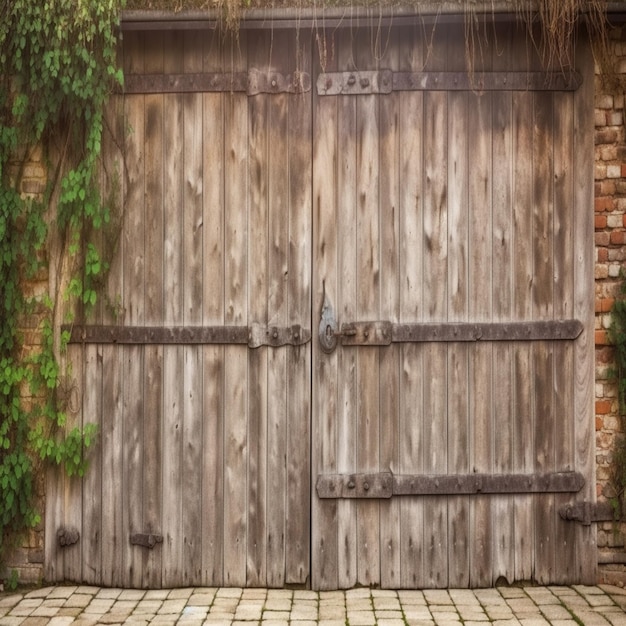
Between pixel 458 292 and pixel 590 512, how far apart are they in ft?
4.47

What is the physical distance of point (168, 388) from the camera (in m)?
4.79

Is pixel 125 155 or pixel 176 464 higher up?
pixel 125 155

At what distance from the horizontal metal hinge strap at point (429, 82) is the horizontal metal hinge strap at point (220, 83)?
0.15 metres

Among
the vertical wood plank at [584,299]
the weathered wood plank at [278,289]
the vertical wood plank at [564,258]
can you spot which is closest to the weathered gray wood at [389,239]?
the weathered wood plank at [278,289]

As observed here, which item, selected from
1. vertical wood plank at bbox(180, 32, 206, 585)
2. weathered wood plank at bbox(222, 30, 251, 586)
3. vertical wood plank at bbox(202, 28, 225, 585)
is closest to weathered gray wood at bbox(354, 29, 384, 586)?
weathered wood plank at bbox(222, 30, 251, 586)

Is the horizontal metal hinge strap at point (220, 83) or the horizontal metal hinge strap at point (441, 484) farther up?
A: the horizontal metal hinge strap at point (220, 83)

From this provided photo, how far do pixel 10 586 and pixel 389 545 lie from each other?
2.03 meters

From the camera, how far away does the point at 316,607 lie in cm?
441

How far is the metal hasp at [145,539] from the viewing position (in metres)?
4.73

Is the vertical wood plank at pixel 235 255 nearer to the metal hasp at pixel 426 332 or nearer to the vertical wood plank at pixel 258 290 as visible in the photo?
the vertical wood plank at pixel 258 290

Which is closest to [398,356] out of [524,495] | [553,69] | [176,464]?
[524,495]

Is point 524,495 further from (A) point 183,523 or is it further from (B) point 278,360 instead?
(A) point 183,523

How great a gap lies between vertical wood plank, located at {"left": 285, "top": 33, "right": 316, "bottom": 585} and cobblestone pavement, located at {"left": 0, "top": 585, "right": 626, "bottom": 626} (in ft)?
1.56

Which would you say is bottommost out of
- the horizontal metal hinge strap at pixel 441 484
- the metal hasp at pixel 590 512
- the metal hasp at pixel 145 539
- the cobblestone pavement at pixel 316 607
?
the cobblestone pavement at pixel 316 607
